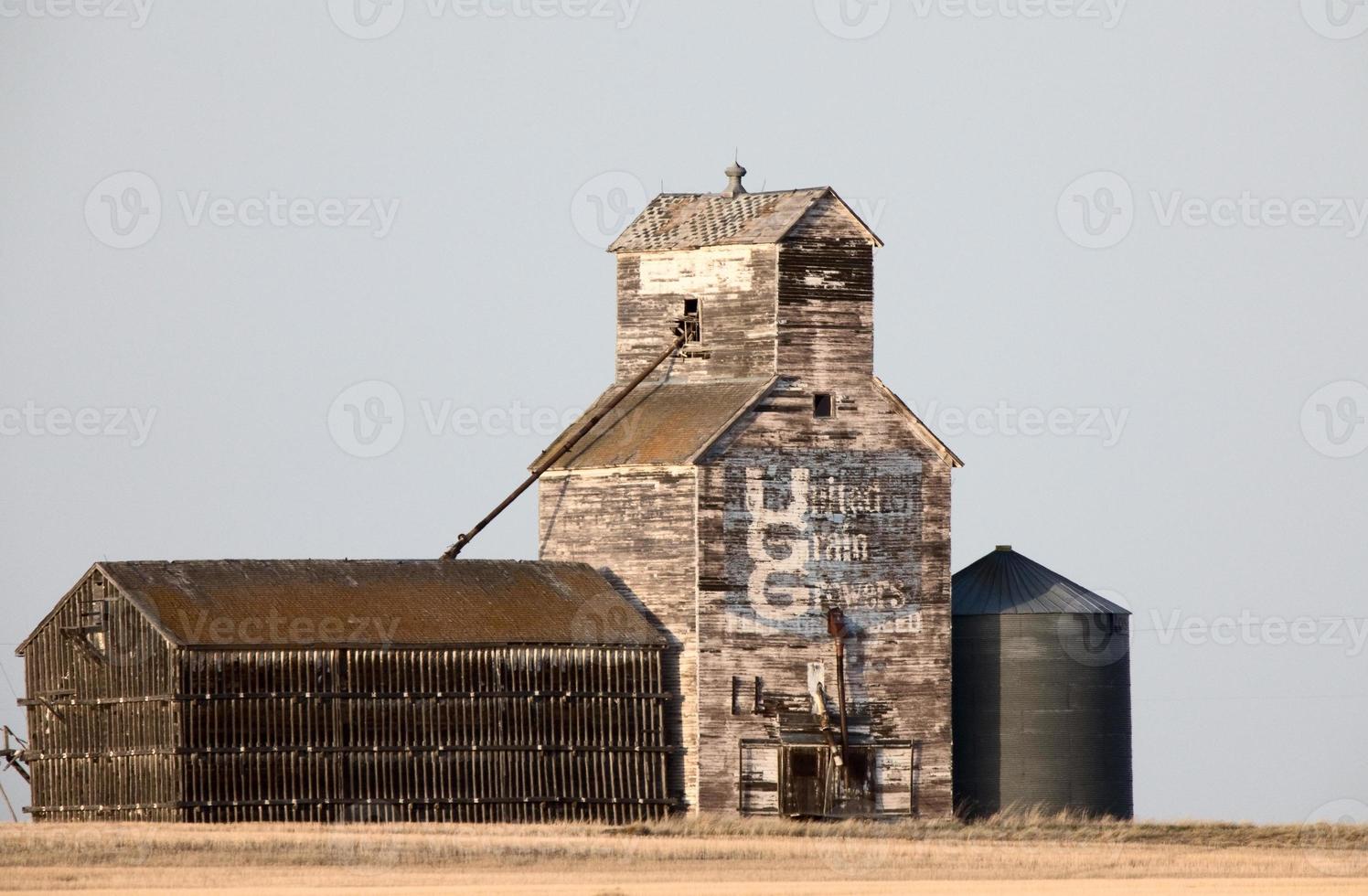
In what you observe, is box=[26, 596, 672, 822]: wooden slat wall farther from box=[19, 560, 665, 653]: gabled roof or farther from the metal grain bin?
the metal grain bin

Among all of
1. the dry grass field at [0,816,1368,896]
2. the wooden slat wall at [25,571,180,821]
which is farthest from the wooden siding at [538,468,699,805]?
the wooden slat wall at [25,571,180,821]

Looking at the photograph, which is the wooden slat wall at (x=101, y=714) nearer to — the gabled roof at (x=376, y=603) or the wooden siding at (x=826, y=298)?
the gabled roof at (x=376, y=603)

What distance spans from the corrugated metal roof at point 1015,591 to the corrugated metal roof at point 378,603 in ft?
25.1

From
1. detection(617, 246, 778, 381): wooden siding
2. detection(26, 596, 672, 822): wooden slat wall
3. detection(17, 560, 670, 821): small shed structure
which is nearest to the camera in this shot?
detection(26, 596, 672, 822): wooden slat wall

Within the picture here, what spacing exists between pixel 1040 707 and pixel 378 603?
46.0 feet

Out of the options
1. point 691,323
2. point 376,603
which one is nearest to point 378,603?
point 376,603

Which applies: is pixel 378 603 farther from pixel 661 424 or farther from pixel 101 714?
pixel 661 424

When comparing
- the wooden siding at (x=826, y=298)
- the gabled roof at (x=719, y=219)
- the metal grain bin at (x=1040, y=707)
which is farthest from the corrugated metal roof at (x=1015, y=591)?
the gabled roof at (x=719, y=219)

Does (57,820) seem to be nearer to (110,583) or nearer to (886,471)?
(110,583)

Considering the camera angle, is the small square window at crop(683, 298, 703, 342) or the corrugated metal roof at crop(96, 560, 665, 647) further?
the small square window at crop(683, 298, 703, 342)

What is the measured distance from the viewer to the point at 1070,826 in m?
62.2

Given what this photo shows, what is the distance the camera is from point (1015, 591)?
64.8 m

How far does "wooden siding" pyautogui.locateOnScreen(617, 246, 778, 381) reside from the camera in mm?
63031

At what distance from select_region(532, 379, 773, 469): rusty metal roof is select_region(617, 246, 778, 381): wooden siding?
41cm
